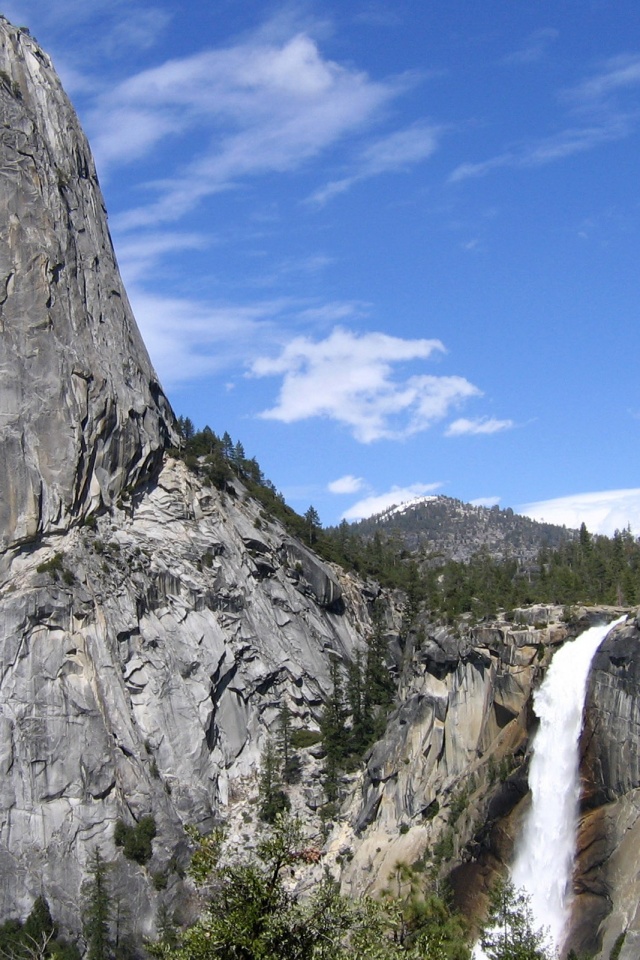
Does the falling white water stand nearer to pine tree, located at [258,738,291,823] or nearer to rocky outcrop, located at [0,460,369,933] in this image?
pine tree, located at [258,738,291,823]

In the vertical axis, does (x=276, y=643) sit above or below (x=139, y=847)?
above

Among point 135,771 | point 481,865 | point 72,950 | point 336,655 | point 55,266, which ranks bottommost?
point 72,950

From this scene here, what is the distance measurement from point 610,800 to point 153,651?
38877 mm

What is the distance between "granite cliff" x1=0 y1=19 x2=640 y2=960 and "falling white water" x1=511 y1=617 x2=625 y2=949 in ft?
3.22

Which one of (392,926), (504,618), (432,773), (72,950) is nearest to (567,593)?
(504,618)

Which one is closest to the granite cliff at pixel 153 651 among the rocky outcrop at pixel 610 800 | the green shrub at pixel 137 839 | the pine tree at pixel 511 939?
the rocky outcrop at pixel 610 800

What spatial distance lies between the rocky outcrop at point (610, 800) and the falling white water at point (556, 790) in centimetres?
83

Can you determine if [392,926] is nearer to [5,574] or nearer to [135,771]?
[135,771]

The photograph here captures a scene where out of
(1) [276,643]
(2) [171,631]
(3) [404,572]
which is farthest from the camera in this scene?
(3) [404,572]

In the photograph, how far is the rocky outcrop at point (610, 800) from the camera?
157ft

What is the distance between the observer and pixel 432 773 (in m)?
67.4

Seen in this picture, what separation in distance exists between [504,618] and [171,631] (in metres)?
27.5

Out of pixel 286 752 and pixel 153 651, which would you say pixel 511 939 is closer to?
pixel 286 752

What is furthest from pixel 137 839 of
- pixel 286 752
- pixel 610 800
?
pixel 610 800
